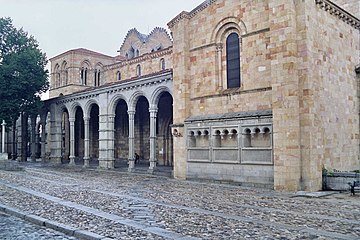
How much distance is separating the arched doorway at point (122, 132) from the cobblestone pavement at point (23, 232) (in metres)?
26.3

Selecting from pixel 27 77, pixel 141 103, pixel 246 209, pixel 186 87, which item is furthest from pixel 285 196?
pixel 27 77

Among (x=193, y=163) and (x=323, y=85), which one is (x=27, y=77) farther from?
(x=323, y=85)

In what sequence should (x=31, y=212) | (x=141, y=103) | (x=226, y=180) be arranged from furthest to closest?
(x=141, y=103) < (x=226, y=180) < (x=31, y=212)

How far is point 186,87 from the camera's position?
2020 cm

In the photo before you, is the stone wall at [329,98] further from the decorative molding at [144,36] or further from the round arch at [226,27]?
the decorative molding at [144,36]

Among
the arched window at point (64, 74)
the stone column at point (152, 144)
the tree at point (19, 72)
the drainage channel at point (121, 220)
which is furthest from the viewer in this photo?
the arched window at point (64, 74)

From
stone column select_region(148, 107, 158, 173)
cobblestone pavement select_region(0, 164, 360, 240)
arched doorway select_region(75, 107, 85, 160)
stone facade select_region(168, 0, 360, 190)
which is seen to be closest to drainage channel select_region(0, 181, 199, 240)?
cobblestone pavement select_region(0, 164, 360, 240)

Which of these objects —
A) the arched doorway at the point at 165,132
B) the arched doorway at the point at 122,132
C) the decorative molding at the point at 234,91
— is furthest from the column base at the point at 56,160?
the decorative molding at the point at 234,91

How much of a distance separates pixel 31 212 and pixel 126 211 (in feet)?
8.60

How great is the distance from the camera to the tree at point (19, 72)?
3281 cm

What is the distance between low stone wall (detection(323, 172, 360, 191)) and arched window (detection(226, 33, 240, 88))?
603cm

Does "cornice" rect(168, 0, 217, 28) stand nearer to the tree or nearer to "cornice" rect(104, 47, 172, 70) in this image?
"cornice" rect(104, 47, 172, 70)

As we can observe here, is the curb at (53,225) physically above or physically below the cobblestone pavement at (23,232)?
above

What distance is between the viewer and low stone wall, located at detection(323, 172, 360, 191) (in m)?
14.7
